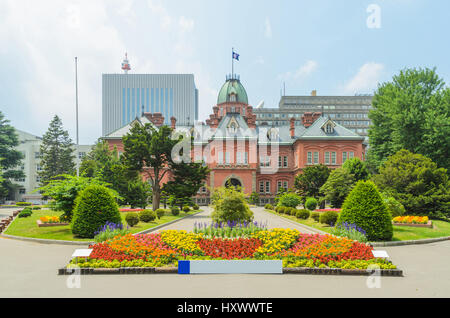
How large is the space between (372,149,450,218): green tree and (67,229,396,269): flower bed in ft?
57.2

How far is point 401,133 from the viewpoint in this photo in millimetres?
39500

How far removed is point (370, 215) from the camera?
47.1ft

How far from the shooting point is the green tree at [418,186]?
2586cm

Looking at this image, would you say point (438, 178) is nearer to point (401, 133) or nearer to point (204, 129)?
point (401, 133)

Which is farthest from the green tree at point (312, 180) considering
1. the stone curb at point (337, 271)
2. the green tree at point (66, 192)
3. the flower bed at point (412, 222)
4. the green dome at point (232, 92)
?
the green dome at point (232, 92)

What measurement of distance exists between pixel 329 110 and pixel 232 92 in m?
55.7

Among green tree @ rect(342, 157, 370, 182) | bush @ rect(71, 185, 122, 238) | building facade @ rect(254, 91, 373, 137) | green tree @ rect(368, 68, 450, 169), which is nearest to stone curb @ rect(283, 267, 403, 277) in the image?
bush @ rect(71, 185, 122, 238)

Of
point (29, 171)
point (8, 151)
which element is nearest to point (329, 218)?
point (8, 151)

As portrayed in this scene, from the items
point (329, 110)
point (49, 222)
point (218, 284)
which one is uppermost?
point (329, 110)

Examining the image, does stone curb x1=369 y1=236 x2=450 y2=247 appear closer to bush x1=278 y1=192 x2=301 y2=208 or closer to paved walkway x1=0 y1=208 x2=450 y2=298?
paved walkway x1=0 y1=208 x2=450 y2=298

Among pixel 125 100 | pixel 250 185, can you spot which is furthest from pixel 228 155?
pixel 125 100

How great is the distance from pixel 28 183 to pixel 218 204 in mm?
69562

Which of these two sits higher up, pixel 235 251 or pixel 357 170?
pixel 357 170

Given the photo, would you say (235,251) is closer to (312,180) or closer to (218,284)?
(218,284)
